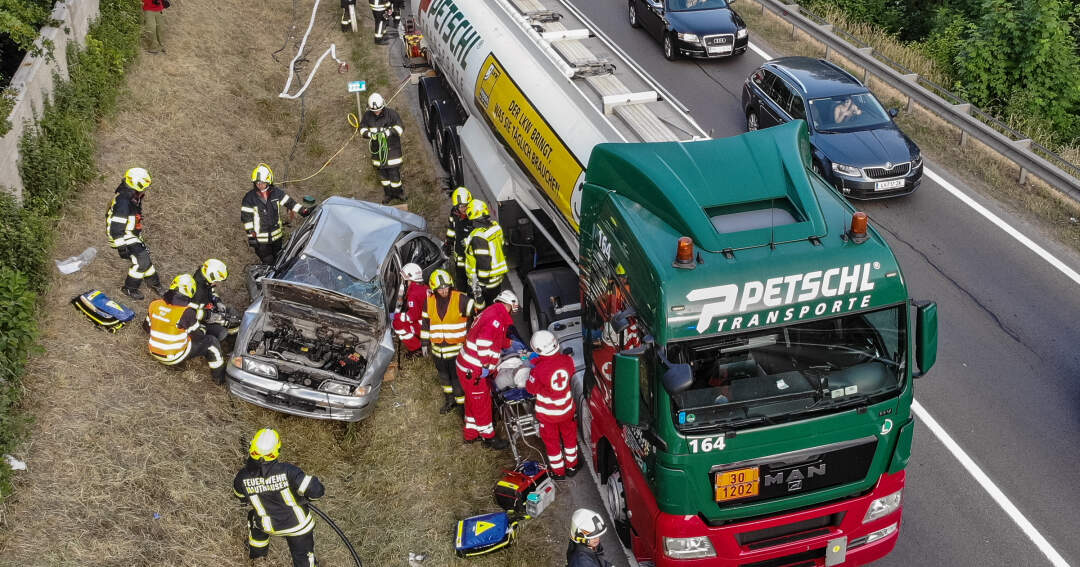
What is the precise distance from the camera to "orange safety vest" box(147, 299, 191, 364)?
9812 millimetres

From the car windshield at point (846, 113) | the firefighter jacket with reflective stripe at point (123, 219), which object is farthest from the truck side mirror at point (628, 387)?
the car windshield at point (846, 113)

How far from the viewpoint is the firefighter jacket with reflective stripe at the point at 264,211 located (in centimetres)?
1188

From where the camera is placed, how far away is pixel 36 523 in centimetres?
812

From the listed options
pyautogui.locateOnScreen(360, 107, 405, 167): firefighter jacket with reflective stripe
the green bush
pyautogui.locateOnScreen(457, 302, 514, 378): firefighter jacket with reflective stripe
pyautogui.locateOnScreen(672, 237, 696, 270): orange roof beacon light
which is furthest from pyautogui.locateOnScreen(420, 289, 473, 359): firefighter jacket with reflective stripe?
pyautogui.locateOnScreen(360, 107, 405, 167): firefighter jacket with reflective stripe

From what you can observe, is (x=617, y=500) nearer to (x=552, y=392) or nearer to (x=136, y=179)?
(x=552, y=392)

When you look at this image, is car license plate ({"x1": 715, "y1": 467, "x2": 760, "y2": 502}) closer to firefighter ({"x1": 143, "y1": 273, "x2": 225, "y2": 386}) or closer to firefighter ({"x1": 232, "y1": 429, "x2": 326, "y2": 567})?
firefighter ({"x1": 232, "y1": 429, "x2": 326, "y2": 567})

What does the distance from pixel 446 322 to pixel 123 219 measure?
170 inches

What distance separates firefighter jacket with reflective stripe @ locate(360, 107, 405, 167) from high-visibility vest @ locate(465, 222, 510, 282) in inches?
136

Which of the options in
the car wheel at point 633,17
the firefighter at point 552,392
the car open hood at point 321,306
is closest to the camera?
the firefighter at point 552,392

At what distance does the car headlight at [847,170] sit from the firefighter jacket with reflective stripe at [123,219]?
9.99 m

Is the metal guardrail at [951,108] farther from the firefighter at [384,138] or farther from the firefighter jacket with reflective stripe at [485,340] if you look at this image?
the firefighter jacket with reflective stripe at [485,340]

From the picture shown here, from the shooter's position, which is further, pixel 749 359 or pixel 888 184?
pixel 888 184

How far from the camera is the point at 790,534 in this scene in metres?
7.06

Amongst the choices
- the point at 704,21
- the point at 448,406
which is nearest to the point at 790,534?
the point at 448,406
